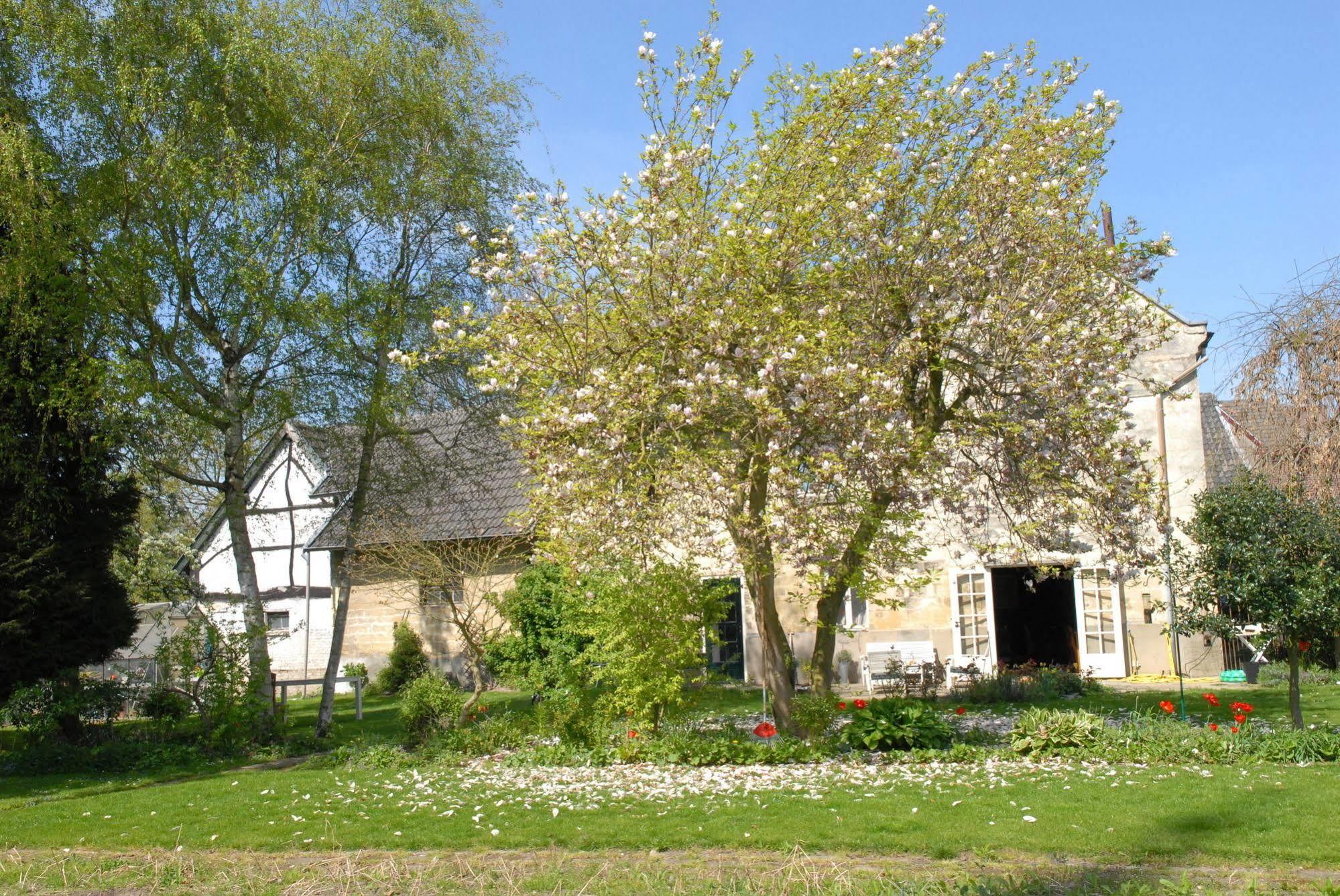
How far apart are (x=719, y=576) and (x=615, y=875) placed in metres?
7.51

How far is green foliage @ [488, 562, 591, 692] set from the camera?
596 inches

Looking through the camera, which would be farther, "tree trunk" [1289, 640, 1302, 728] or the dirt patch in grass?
"tree trunk" [1289, 640, 1302, 728]

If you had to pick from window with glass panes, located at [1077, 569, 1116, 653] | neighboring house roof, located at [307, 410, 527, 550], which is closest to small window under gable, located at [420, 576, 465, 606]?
neighboring house roof, located at [307, 410, 527, 550]

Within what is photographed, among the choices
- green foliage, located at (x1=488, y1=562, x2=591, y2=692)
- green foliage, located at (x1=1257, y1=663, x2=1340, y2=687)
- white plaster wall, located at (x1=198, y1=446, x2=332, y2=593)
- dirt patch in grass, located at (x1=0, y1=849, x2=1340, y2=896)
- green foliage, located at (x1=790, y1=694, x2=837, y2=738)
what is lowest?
dirt patch in grass, located at (x1=0, y1=849, x2=1340, y2=896)

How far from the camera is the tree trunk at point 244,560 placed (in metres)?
13.8

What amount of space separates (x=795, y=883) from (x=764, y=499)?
4883 mm

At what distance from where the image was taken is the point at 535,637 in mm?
15969

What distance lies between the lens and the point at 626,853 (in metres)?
6.97

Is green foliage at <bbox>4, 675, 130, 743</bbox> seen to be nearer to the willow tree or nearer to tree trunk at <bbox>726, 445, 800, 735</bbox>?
the willow tree

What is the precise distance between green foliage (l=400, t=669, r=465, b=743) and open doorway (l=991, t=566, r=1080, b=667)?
13366mm

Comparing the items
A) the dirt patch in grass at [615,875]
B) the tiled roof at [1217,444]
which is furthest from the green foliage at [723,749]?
the tiled roof at [1217,444]

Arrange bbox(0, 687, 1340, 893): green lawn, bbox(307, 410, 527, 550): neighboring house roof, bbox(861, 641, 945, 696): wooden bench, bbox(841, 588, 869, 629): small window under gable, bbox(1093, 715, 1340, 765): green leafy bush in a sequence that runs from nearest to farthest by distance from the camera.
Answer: bbox(0, 687, 1340, 893): green lawn
bbox(1093, 715, 1340, 765): green leafy bush
bbox(307, 410, 527, 550): neighboring house roof
bbox(861, 641, 945, 696): wooden bench
bbox(841, 588, 869, 629): small window under gable

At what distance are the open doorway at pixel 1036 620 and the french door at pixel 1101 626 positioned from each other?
3.88 meters

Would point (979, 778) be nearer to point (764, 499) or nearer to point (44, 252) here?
point (764, 499)
